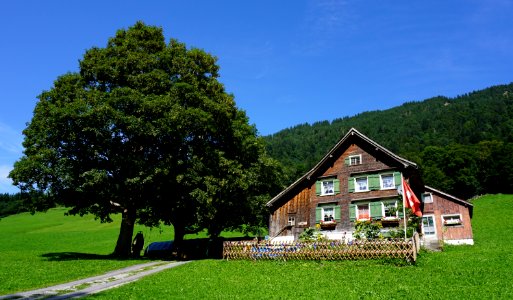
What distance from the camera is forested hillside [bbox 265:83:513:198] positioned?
100 metres

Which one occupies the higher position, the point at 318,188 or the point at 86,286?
the point at 318,188

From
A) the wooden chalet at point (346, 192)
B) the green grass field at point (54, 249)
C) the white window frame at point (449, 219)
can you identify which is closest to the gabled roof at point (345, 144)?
the wooden chalet at point (346, 192)

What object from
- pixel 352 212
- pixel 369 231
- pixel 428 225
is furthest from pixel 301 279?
pixel 428 225

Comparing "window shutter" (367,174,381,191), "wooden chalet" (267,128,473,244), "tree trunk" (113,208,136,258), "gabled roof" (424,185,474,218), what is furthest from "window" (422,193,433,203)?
"tree trunk" (113,208,136,258)

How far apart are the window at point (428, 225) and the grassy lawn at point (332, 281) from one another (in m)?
23.4

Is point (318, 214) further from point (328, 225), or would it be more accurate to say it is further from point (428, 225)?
point (428, 225)

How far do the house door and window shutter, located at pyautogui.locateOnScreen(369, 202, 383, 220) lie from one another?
13.9 meters

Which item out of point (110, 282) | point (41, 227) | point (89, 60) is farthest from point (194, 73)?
point (41, 227)

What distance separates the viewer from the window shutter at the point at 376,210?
35.5 metres

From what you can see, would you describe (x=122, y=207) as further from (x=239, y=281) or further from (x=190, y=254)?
(x=239, y=281)

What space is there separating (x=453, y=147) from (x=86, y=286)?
378ft

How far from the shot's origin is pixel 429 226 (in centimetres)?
4631

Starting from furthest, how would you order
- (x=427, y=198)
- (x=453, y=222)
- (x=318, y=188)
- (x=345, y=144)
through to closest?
(x=427, y=198) → (x=453, y=222) → (x=318, y=188) → (x=345, y=144)

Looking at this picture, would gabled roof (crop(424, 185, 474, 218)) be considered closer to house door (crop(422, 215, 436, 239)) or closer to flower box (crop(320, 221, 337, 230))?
house door (crop(422, 215, 436, 239))
